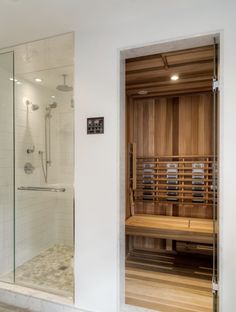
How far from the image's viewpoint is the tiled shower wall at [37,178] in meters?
2.67

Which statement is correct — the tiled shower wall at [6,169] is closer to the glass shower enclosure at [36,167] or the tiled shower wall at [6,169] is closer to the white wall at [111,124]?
the glass shower enclosure at [36,167]

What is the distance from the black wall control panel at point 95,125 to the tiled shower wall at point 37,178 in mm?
670

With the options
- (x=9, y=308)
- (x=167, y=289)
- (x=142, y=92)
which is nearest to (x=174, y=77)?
(x=142, y=92)

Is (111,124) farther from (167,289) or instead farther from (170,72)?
(167,289)

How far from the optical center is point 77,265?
6.54 ft

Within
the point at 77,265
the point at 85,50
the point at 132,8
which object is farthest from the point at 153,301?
the point at 132,8

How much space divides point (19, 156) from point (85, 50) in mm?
1506

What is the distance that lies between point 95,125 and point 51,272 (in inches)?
69.2

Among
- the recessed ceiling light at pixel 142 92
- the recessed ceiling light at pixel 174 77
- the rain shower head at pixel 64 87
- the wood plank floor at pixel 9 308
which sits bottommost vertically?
the wood plank floor at pixel 9 308

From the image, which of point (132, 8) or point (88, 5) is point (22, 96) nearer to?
point (88, 5)

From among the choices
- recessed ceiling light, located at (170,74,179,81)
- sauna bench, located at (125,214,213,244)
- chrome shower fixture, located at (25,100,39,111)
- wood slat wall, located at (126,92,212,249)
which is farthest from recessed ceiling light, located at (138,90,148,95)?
sauna bench, located at (125,214,213,244)

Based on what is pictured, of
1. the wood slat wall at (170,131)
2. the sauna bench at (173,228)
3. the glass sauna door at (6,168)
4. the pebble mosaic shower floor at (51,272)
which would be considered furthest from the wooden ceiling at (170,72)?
the pebble mosaic shower floor at (51,272)

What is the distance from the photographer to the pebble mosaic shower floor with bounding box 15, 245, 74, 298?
221 cm

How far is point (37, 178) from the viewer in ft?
9.27
